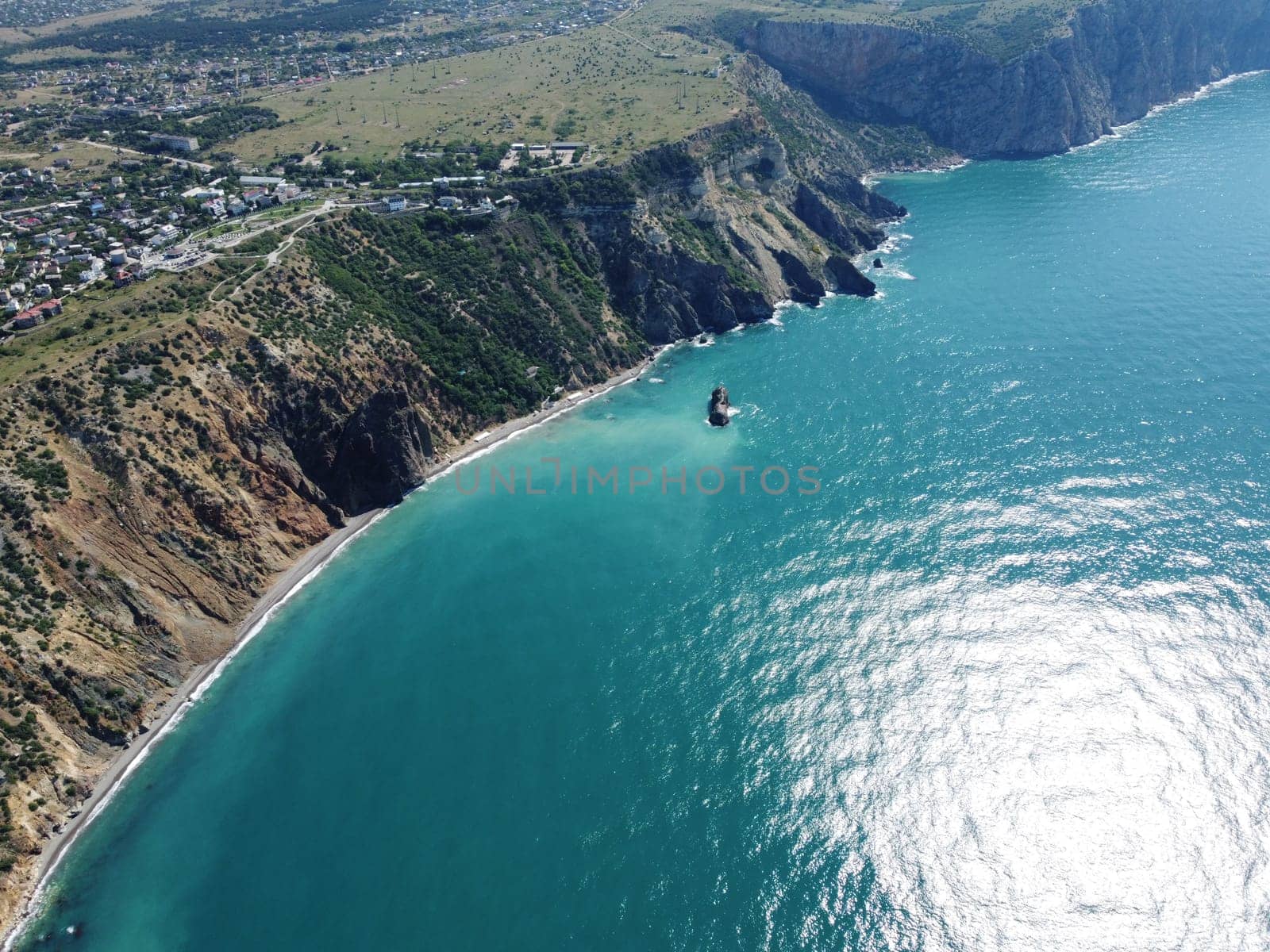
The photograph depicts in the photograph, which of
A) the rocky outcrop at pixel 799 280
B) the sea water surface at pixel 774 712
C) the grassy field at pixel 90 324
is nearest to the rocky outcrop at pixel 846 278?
the rocky outcrop at pixel 799 280

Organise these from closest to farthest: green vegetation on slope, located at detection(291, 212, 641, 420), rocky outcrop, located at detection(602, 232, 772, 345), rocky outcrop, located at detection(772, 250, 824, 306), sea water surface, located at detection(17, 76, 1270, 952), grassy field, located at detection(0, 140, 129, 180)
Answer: sea water surface, located at detection(17, 76, 1270, 952), green vegetation on slope, located at detection(291, 212, 641, 420), rocky outcrop, located at detection(602, 232, 772, 345), grassy field, located at detection(0, 140, 129, 180), rocky outcrop, located at detection(772, 250, 824, 306)

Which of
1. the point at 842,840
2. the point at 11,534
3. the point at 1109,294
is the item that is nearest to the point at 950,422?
the point at 1109,294

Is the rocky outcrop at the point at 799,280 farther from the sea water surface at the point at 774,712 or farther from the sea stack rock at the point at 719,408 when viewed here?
the sea water surface at the point at 774,712

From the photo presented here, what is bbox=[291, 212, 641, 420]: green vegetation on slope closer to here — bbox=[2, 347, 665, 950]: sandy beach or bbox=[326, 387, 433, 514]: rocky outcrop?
bbox=[2, 347, 665, 950]: sandy beach

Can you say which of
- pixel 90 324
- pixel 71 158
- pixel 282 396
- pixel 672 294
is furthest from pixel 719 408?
pixel 71 158

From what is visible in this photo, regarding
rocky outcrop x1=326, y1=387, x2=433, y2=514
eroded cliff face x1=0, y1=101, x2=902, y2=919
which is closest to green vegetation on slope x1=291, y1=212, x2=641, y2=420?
eroded cliff face x1=0, y1=101, x2=902, y2=919

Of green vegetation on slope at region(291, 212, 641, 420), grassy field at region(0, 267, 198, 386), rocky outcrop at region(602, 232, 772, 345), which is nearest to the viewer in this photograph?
grassy field at region(0, 267, 198, 386)

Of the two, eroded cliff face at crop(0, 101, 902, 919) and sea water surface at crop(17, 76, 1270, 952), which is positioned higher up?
eroded cliff face at crop(0, 101, 902, 919)
